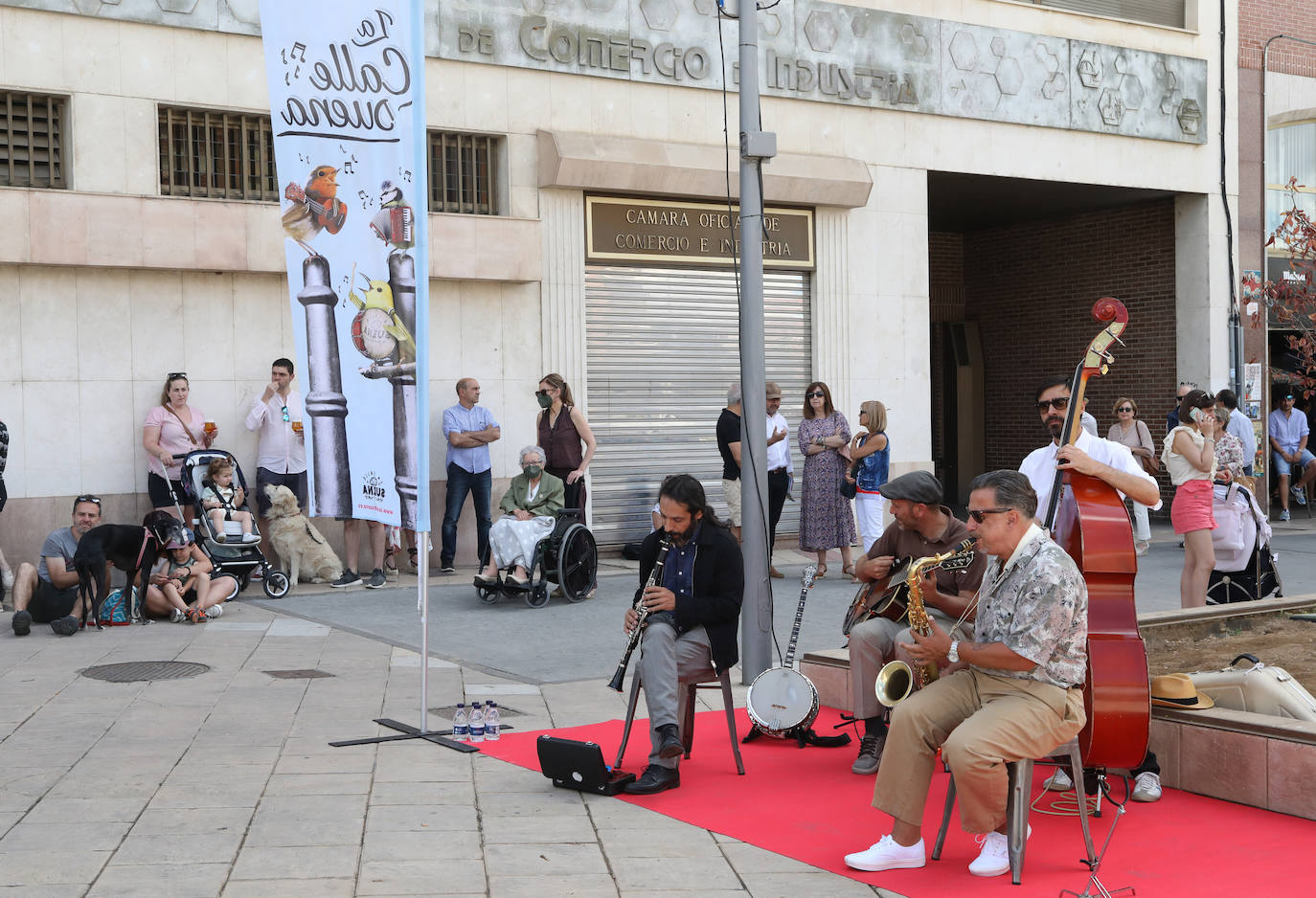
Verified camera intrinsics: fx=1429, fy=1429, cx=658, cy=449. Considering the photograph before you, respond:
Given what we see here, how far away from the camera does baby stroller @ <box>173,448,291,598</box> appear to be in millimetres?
11977

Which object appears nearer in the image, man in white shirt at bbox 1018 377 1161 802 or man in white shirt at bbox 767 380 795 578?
man in white shirt at bbox 1018 377 1161 802

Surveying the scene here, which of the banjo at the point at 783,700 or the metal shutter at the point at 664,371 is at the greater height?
the metal shutter at the point at 664,371

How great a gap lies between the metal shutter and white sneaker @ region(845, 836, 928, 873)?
10.1m

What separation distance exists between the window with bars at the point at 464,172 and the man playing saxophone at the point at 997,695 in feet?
32.7

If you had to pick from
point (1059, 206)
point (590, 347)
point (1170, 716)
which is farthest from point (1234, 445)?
point (1059, 206)

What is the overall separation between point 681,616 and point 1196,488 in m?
4.77

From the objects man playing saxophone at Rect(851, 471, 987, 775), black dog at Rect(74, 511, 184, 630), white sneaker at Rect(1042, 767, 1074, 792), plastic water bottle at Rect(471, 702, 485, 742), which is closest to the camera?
white sneaker at Rect(1042, 767, 1074, 792)

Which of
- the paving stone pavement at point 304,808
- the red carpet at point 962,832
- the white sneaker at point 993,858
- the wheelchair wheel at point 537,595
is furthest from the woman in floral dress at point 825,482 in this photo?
the white sneaker at point 993,858

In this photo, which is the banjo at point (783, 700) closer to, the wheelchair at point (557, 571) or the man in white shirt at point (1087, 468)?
the man in white shirt at point (1087, 468)

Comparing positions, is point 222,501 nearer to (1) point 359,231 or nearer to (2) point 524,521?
(2) point 524,521

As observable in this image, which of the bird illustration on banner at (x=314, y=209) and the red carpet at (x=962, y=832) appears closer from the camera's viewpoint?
the red carpet at (x=962, y=832)

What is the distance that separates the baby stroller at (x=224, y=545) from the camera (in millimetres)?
11977

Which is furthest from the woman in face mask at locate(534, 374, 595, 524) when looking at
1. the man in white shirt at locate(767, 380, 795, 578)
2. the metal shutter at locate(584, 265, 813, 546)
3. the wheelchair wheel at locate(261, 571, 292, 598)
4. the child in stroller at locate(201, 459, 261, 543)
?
the child in stroller at locate(201, 459, 261, 543)

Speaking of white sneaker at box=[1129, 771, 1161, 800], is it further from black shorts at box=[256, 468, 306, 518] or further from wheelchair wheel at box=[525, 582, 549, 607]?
black shorts at box=[256, 468, 306, 518]
